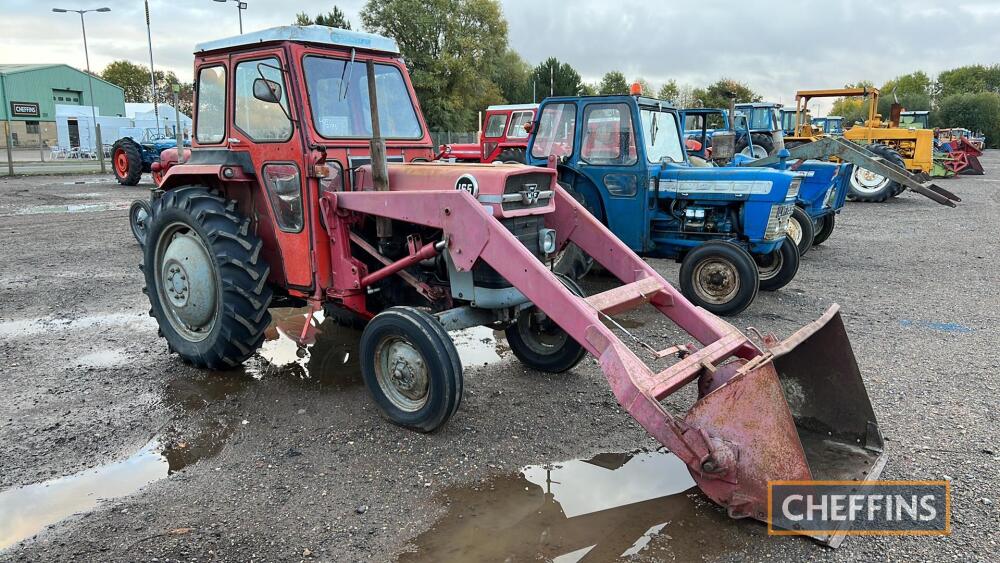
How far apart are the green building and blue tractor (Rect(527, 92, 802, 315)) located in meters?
46.6

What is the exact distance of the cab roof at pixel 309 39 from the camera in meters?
4.29

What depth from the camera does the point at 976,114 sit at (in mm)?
48531

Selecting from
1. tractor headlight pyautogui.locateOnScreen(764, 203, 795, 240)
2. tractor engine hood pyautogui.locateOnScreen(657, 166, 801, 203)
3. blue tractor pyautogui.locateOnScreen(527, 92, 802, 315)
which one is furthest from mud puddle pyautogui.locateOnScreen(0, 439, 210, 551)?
tractor headlight pyautogui.locateOnScreen(764, 203, 795, 240)

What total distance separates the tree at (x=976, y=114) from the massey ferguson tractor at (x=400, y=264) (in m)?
56.6

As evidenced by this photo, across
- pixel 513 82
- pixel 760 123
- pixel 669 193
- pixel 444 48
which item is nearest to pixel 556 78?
pixel 513 82

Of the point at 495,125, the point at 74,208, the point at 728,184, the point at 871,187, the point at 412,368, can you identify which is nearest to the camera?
the point at 412,368

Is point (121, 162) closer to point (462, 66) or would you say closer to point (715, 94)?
point (462, 66)

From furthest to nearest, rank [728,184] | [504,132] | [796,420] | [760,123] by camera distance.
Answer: [760,123]
[504,132]
[728,184]
[796,420]

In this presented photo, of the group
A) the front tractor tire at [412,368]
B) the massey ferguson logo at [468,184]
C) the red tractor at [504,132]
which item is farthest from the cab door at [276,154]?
the red tractor at [504,132]

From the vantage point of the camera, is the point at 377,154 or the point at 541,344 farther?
the point at 541,344

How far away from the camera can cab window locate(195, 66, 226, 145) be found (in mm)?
4742

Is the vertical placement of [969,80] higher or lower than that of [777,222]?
higher

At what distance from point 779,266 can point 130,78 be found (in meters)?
76.2

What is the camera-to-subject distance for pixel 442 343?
11.9 ft
